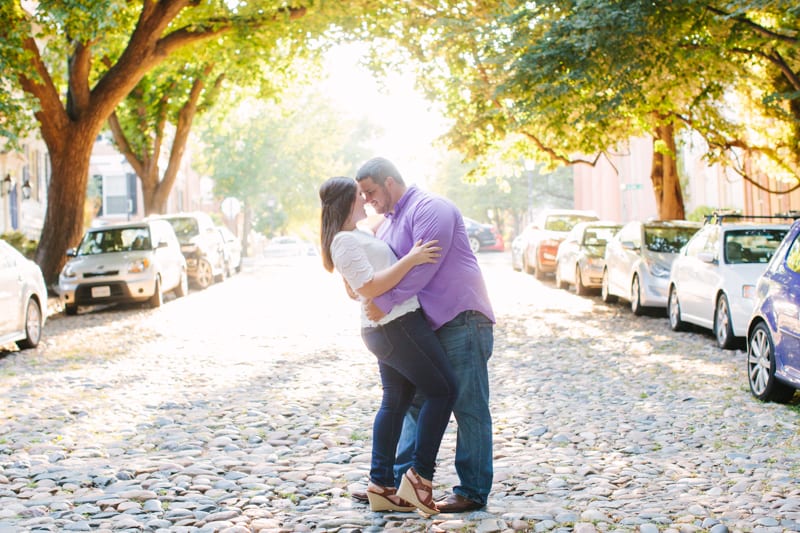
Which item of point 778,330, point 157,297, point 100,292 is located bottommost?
point 157,297

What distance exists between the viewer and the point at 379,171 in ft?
17.9

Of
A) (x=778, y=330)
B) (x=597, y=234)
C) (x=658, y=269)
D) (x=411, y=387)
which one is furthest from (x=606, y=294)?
(x=411, y=387)

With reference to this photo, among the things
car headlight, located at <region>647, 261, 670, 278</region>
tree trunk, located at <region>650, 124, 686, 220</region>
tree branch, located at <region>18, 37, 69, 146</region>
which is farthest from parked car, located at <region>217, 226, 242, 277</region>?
car headlight, located at <region>647, 261, 670, 278</region>

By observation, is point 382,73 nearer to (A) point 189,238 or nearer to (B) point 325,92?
(A) point 189,238

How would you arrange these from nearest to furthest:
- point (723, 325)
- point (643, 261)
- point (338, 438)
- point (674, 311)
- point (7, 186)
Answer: point (338, 438)
point (723, 325)
point (674, 311)
point (643, 261)
point (7, 186)

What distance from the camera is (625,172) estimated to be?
56.8 m

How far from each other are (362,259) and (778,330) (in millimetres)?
4935

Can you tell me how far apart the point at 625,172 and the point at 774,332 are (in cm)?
4870

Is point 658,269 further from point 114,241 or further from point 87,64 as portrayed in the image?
point 87,64

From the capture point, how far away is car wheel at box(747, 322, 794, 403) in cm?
912

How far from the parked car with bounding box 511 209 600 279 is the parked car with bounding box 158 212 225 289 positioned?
8.22 metres

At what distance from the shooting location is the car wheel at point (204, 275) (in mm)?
27328

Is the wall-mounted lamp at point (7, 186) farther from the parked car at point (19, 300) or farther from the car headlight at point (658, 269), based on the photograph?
the car headlight at point (658, 269)

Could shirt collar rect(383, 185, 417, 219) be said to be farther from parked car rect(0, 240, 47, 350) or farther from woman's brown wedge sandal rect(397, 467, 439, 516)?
parked car rect(0, 240, 47, 350)
